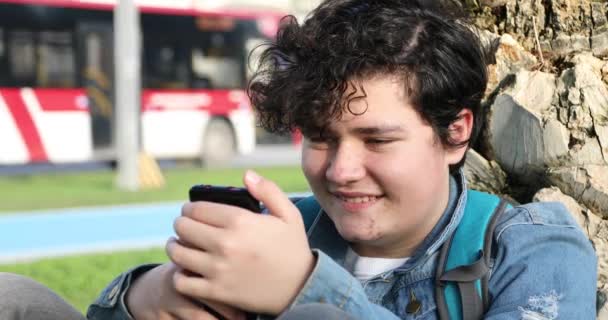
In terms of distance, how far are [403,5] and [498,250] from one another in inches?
21.4

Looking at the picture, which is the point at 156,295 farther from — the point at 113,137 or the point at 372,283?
the point at 113,137

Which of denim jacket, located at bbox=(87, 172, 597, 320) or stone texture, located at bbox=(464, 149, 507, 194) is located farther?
stone texture, located at bbox=(464, 149, 507, 194)

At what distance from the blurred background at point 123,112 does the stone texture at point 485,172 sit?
6187 mm

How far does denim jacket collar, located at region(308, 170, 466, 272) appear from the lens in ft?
6.11

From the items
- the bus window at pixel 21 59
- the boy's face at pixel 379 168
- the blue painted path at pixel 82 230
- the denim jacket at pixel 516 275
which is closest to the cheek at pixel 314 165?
the boy's face at pixel 379 168

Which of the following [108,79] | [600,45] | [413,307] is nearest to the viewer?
[413,307]

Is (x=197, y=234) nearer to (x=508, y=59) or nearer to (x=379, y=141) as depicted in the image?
(x=379, y=141)

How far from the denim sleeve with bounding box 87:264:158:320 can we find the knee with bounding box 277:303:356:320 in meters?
0.47

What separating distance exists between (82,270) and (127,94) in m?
6.07

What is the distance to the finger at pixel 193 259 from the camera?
1.37 metres

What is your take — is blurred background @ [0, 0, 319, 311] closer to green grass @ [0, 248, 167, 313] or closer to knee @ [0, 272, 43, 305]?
green grass @ [0, 248, 167, 313]

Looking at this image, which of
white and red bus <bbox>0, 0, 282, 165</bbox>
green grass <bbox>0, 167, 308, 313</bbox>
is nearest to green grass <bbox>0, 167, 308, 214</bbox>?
green grass <bbox>0, 167, 308, 313</bbox>

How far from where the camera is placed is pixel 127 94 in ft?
39.5

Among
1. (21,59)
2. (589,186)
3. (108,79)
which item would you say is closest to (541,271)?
(589,186)
